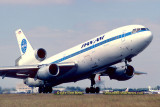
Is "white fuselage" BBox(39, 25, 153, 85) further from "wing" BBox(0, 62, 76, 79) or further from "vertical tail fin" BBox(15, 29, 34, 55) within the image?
"vertical tail fin" BBox(15, 29, 34, 55)

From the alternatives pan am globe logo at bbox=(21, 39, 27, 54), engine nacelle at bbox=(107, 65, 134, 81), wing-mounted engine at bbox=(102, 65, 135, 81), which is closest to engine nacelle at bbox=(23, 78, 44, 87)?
pan am globe logo at bbox=(21, 39, 27, 54)

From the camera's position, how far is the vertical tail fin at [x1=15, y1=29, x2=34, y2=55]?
50.3m

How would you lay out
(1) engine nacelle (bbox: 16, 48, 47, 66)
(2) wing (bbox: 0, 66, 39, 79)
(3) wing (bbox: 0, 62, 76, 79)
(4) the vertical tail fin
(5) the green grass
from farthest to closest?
(4) the vertical tail fin, (1) engine nacelle (bbox: 16, 48, 47, 66), (2) wing (bbox: 0, 66, 39, 79), (3) wing (bbox: 0, 62, 76, 79), (5) the green grass

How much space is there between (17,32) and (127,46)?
90.1 ft

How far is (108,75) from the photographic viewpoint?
45469 mm

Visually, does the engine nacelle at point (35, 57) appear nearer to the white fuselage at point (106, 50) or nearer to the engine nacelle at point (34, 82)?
the engine nacelle at point (34, 82)

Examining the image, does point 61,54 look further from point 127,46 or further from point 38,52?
point 127,46

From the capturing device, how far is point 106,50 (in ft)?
115

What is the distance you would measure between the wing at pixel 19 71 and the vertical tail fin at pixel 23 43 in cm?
616

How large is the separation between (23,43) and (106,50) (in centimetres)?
2172

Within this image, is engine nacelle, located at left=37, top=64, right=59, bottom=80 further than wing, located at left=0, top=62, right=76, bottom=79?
No

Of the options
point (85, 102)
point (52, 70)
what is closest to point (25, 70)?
point (52, 70)

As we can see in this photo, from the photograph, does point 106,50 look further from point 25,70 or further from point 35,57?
point 35,57

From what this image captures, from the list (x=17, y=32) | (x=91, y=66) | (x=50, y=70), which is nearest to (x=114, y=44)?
(x=91, y=66)
